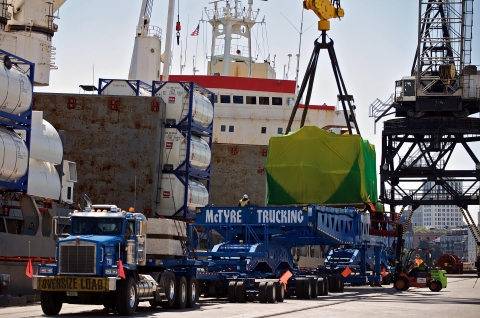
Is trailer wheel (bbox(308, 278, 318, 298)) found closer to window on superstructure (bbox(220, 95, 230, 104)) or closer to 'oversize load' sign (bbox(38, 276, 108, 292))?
'oversize load' sign (bbox(38, 276, 108, 292))

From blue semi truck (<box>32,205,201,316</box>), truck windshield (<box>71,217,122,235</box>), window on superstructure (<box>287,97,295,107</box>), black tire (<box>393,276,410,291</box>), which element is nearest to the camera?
blue semi truck (<box>32,205,201,316</box>)

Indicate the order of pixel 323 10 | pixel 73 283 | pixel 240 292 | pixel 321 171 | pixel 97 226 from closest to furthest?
pixel 73 283
pixel 97 226
pixel 240 292
pixel 321 171
pixel 323 10

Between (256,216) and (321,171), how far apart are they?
6610 millimetres

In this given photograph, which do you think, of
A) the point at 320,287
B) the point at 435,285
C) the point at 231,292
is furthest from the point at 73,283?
the point at 435,285

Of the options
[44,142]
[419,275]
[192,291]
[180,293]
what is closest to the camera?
[180,293]

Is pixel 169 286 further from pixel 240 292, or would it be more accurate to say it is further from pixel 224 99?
pixel 224 99

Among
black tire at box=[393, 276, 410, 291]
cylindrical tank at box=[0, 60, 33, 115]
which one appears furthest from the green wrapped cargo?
cylindrical tank at box=[0, 60, 33, 115]

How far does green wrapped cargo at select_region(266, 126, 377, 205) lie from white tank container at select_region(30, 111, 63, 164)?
910 cm

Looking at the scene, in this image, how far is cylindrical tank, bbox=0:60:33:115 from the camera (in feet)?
93.2

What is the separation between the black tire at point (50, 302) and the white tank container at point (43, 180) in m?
12.4

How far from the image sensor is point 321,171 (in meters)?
35.4

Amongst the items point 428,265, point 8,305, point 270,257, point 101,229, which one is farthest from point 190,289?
point 428,265

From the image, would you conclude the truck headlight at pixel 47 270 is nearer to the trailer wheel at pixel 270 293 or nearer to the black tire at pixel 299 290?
the trailer wheel at pixel 270 293

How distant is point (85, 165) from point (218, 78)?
72.9 ft
